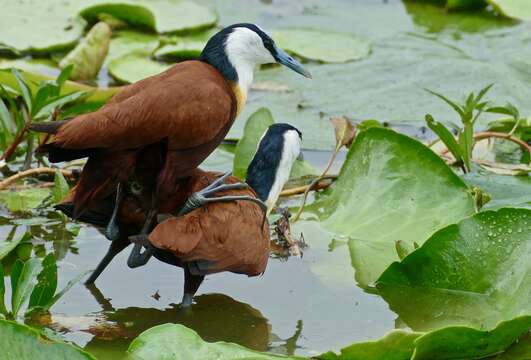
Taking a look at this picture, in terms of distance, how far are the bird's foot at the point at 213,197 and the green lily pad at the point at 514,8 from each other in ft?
11.6

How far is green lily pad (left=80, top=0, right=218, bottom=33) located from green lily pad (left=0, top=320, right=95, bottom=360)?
13.6ft

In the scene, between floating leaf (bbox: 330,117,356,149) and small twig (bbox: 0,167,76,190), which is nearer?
small twig (bbox: 0,167,76,190)

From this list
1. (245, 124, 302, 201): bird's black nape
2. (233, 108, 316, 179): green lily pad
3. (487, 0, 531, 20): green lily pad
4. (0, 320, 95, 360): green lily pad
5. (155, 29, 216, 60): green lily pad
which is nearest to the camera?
(0, 320, 95, 360): green lily pad

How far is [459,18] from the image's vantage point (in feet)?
25.5

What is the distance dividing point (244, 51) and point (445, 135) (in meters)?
1.00

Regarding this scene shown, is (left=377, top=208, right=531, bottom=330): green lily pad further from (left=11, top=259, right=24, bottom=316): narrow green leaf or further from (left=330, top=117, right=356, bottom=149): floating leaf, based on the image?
(left=11, top=259, right=24, bottom=316): narrow green leaf

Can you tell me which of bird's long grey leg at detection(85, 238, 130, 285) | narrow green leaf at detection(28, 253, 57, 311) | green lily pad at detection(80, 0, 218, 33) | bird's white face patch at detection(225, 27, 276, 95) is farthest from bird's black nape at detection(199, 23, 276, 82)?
green lily pad at detection(80, 0, 218, 33)

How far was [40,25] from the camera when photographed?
725 centimetres

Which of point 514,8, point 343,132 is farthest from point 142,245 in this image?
point 514,8

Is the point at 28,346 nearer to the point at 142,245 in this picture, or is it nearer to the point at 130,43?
the point at 142,245

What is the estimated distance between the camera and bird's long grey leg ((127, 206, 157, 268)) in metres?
4.11

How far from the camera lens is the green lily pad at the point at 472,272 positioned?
4.01 metres

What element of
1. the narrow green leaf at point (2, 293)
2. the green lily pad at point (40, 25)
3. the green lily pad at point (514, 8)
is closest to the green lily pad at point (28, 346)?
the narrow green leaf at point (2, 293)

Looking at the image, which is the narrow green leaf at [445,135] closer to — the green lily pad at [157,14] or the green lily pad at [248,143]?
the green lily pad at [248,143]
